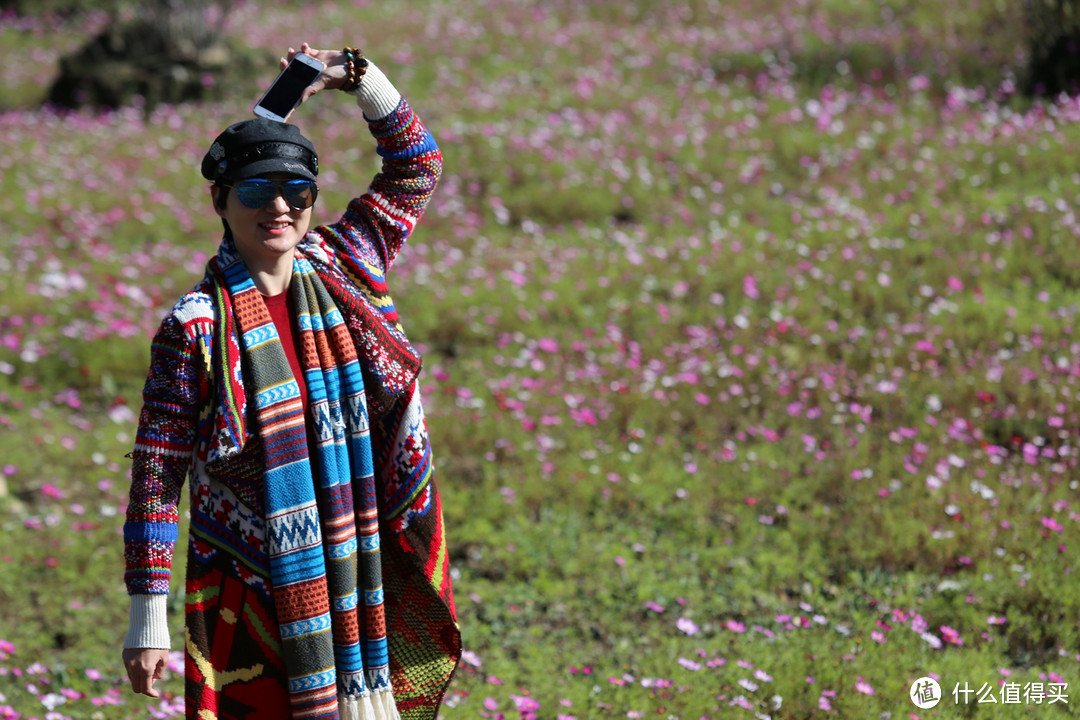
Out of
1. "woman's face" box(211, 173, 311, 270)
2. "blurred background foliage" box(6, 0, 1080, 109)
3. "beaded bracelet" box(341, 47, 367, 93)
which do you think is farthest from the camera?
"blurred background foliage" box(6, 0, 1080, 109)

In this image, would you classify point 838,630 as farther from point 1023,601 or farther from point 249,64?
point 249,64

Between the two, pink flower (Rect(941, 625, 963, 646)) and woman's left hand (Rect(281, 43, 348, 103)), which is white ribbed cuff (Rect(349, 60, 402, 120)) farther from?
pink flower (Rect(941, 625, 963, 646))

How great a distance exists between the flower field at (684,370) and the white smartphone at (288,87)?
7.94 feet

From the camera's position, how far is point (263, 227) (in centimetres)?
247

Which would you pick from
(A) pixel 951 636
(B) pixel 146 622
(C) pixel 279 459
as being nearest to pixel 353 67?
(C) pixel 279 459

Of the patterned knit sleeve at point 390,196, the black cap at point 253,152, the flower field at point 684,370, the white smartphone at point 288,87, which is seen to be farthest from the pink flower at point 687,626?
the white smartphone at point 288,87

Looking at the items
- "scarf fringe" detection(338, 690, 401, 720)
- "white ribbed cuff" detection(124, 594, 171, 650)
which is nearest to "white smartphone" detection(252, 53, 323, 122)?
"white ribbed cuff" detection(124, 594, 171, 650)

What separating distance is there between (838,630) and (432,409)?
2.89m

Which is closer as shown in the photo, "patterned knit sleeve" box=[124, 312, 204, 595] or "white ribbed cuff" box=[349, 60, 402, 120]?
"patterned knit sleeve" box=[124, 312, 204, 595]

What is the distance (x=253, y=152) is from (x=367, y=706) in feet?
4.79

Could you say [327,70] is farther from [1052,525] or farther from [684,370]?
[684,370]

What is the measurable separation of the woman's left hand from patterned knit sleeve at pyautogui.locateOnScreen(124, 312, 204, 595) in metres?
0.67

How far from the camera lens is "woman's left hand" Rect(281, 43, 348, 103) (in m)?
2.49

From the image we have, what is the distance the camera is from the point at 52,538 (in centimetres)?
513
